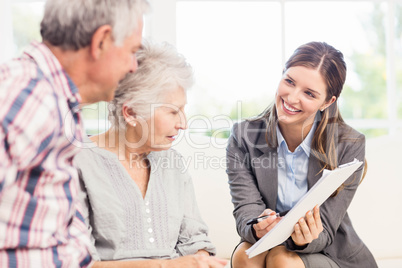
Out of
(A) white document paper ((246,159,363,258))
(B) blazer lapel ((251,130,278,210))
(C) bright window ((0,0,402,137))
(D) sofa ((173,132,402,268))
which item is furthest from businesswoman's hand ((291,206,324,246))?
(C) bright window ((0,0,402,137))

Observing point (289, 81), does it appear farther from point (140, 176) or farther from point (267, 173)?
point (140, 176)

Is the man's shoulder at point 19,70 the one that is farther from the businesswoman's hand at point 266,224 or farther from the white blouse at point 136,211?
the businesswoman's hand at point 266,224

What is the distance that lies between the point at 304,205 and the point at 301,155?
475 mm

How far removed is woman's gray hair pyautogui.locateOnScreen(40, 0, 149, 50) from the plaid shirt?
0.05m

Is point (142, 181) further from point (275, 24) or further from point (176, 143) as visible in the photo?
point (275, 24)

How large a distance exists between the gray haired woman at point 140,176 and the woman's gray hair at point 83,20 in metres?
0.48

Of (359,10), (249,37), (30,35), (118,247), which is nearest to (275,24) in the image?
(249,37)

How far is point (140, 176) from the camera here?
5.21 feet

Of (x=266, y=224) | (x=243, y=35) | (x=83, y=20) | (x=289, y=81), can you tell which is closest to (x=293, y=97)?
(x=289, y=81)

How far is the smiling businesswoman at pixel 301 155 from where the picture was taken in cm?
185

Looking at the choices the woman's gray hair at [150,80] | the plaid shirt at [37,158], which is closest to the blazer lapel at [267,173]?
the woman's gray hair at [150,80]

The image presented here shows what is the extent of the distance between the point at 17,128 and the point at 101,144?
685mm

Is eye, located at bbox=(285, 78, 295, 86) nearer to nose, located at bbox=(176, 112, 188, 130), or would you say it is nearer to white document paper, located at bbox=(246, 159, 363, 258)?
white document paper, located at bbox=(246, 159, 363, 258)

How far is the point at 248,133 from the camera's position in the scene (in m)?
1.99
